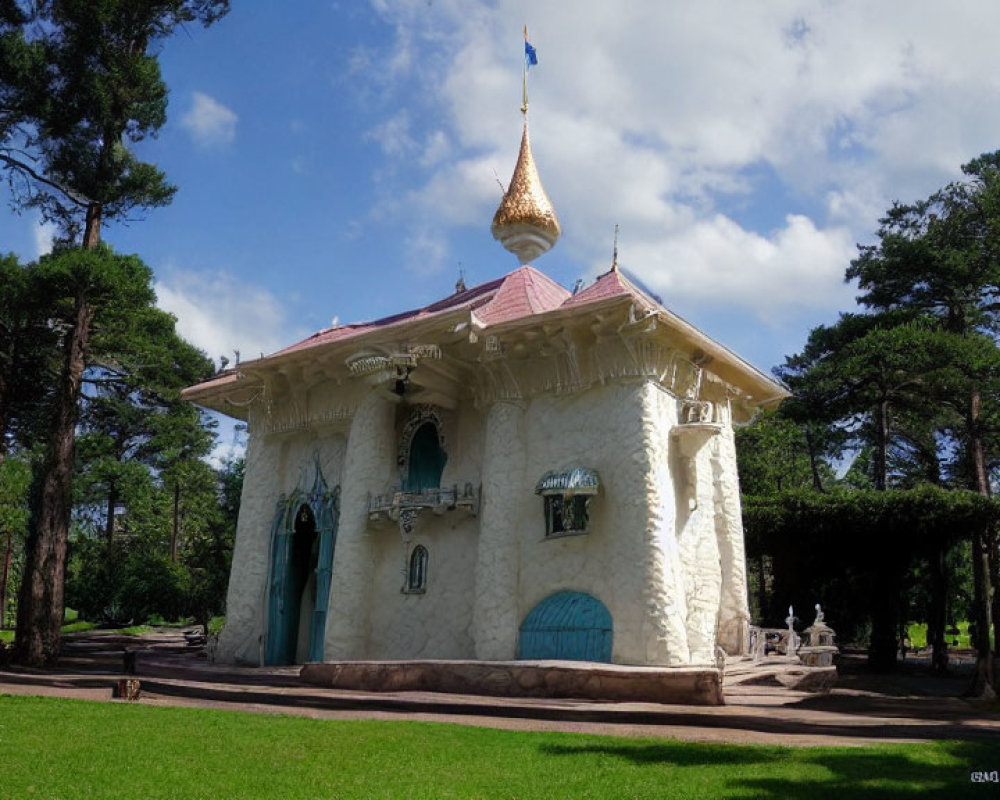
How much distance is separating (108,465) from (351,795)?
33.0 m

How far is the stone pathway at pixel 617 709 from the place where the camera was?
9.85m

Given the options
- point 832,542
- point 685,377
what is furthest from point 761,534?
point 685,377

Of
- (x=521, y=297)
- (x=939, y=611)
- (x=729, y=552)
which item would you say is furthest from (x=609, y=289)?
(x=939, y=611)

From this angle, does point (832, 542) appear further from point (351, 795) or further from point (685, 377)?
point (351, 795)

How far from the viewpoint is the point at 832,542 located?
1069 inches

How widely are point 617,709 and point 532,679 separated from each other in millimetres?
2291

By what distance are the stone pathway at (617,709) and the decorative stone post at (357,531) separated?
4.48 feet

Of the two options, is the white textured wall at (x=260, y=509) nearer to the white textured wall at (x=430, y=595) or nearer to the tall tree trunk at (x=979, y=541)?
the white textured wall at (x=430, y=595)

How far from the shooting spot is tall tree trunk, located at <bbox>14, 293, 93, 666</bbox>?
19.7m

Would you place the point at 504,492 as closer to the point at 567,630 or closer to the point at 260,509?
the point at 567,630

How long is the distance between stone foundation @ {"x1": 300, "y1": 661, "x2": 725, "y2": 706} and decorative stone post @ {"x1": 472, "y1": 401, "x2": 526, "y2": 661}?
224cm

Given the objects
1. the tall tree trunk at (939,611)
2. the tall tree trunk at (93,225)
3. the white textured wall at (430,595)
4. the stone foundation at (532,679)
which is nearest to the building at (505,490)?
the white textured wall at (430,595)

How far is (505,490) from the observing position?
56.3 feet

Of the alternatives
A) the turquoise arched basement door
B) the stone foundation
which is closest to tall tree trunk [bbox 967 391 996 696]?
the turquoise arched basement door
